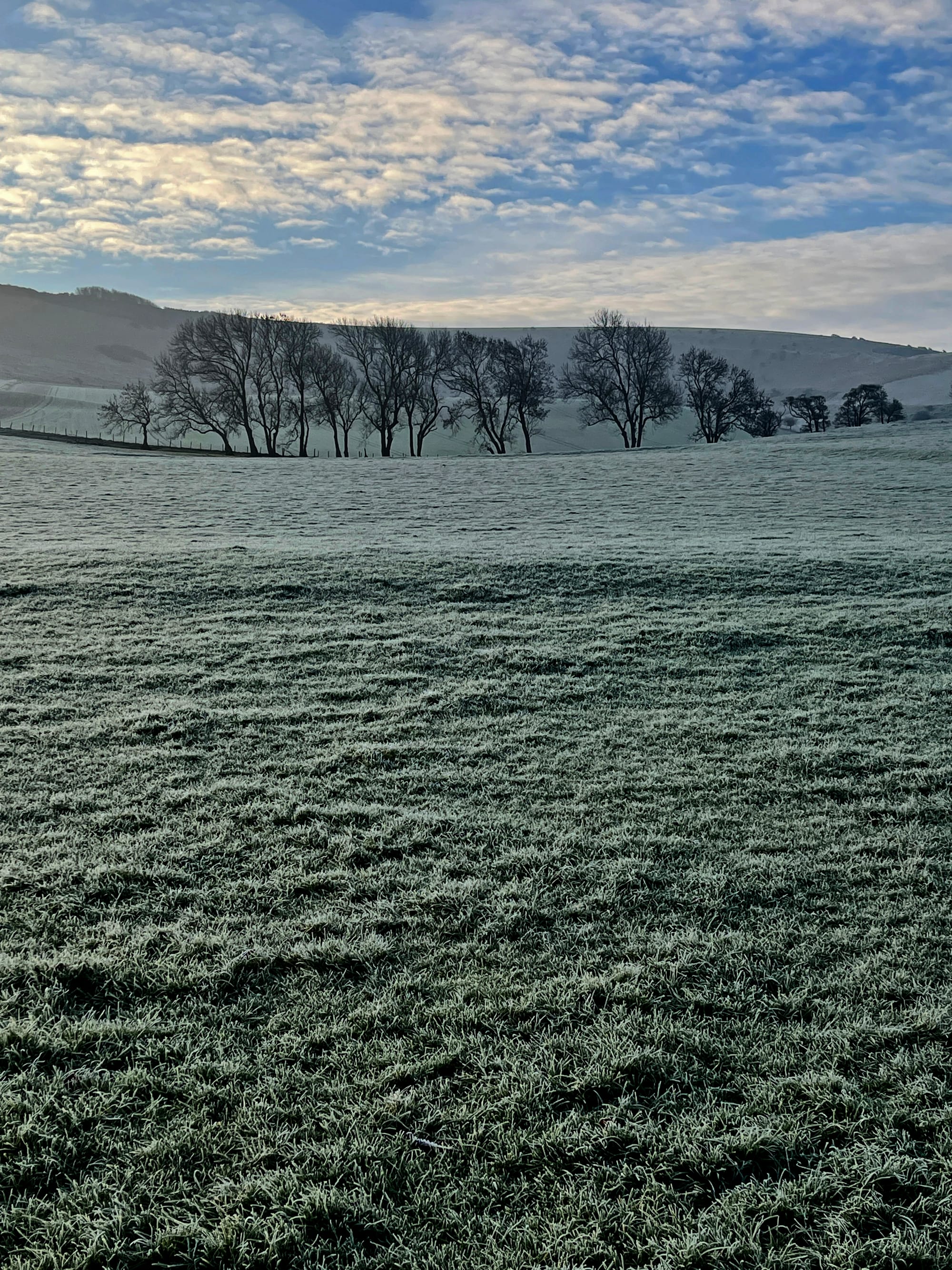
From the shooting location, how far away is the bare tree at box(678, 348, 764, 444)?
6625 centimetres

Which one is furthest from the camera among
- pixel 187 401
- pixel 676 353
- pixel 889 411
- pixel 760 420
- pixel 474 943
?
pixel 676 353

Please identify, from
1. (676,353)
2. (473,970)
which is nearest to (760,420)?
(473,970)

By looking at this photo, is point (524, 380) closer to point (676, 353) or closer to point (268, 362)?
point (268, 362)

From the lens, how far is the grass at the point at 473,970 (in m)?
2.79

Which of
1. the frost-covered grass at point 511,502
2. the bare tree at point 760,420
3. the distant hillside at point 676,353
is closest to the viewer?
the frost-covered grass at point 511,502

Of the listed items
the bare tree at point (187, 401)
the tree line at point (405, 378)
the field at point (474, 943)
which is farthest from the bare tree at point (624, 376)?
the field at point (474, 943)

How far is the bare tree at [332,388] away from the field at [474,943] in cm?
5235

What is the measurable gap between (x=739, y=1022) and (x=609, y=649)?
657 centimetres

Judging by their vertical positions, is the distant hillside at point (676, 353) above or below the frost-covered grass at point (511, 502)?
above

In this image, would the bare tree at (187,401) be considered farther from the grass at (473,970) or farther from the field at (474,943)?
the grass at (473,970)

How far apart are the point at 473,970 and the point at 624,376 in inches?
2539

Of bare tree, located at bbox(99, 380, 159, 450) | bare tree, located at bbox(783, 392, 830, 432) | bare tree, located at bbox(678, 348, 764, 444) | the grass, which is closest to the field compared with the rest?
the grass

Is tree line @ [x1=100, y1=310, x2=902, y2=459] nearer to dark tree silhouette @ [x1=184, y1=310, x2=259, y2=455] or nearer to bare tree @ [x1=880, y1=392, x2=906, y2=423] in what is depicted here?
dark tree silhouette @ [x1=184, y1=310, x2=259, y2=455]

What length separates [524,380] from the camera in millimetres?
60844
